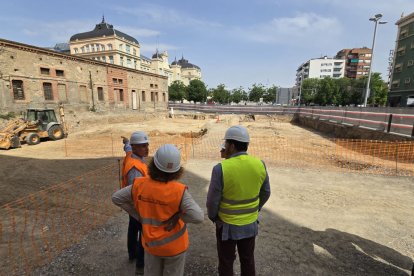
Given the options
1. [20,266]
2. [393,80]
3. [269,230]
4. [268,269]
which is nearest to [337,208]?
[269,230]

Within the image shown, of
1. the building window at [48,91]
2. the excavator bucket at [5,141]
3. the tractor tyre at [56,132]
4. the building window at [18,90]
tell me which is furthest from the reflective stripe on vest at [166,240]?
the building window at [48,91]

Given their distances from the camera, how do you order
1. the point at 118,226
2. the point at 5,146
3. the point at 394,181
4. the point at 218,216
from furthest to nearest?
the point at 5,146 < the point at 394,181 < the point at 118,226 < the point at 218,216

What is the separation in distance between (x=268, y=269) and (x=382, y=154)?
1017cm

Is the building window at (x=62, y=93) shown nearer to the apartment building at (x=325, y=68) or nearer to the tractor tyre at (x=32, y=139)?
the tractor tyre at (x=32, y=139)

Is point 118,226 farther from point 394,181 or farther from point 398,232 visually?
point 394,181

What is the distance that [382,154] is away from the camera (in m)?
10.4

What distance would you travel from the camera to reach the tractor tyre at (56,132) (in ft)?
49.9

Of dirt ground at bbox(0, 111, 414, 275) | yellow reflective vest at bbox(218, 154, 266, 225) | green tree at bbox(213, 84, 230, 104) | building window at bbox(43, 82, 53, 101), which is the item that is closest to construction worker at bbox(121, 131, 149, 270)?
dirt ground at bbox(0, 111, 414, 275)

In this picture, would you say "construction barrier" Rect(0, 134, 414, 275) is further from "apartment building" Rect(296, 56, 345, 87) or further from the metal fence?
"apartment building" Rect(296, 56, 345, 87)

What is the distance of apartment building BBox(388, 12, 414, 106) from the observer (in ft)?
116

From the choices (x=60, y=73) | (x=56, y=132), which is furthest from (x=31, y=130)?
(x=60, y=73)

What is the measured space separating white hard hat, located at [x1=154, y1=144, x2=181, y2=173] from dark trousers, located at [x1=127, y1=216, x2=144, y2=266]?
1503 mm

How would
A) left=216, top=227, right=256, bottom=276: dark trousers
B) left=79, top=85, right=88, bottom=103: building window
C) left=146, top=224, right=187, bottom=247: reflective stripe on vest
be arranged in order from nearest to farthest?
left=146, top=224, right=187, bottom=247: reflective stripe on vest, left=216, top=227, right=256, bottom=276: dark trousers, left=79, top=85, right=88, bottom=103: building window

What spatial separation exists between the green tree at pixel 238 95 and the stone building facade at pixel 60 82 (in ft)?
167
